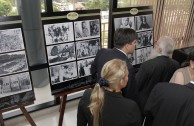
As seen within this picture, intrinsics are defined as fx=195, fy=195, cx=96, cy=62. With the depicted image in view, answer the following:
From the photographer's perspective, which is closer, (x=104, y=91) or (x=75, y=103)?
(x=104, y=91)

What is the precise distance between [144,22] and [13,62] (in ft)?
6.35

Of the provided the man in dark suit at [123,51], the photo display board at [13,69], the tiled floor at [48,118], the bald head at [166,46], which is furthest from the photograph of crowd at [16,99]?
the bald head at [166,46]

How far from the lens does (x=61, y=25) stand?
2227 millimetres

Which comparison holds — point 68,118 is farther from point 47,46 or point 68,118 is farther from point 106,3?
point 106,3

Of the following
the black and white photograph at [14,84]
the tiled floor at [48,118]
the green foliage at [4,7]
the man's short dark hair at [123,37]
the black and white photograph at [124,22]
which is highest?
the green foliage at [4,7]

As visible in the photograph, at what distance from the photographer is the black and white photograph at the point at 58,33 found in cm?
217

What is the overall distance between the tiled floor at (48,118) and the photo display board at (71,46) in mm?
791

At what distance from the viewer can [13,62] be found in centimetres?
209

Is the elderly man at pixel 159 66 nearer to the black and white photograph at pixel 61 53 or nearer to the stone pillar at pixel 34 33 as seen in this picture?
the black and white photograph at pixel 61 53

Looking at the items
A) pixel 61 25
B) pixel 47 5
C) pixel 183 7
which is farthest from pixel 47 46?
pixel 183 7

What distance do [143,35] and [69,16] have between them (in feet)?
4.19

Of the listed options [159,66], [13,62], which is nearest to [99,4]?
[159,66]

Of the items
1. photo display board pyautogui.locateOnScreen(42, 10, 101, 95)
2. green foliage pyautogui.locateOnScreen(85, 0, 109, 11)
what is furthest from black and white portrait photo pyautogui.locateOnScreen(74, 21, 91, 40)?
green foliage pyautogui.locateOnScreen(85, 0, 109, 11)

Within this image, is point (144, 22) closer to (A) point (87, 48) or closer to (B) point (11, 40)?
(A) point (87, 48)
